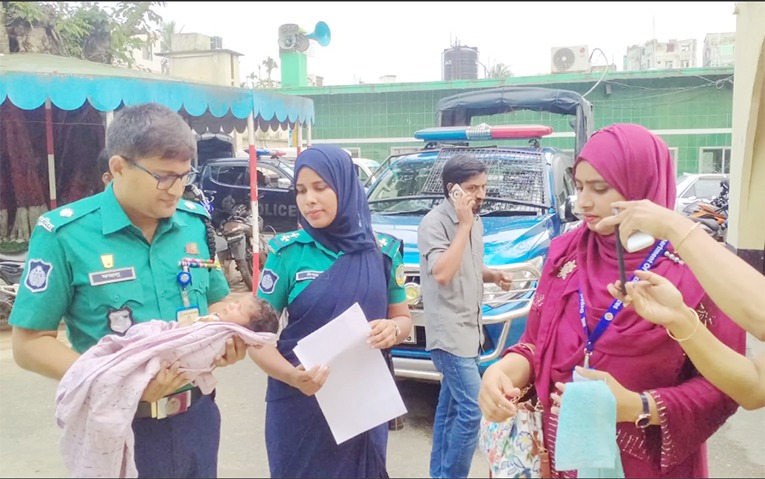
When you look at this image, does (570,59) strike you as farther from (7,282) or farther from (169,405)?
(169,405)

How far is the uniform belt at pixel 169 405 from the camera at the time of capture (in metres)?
1.81

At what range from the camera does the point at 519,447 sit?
5.30 feet

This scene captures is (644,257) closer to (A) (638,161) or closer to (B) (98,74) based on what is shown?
(A) (638,161)

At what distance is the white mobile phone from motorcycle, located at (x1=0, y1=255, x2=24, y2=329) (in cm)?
530

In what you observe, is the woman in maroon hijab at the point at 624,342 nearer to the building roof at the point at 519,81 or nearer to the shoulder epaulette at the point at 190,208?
the shoulder epaulette at the point at 190,208

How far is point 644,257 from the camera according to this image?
1597 mm

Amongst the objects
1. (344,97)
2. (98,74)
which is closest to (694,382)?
(98,74)

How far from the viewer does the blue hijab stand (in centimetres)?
221

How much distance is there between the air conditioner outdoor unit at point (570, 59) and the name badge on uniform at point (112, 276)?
1480 centimetres

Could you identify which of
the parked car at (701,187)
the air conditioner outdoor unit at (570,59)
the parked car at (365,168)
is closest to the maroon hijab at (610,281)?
the parked car at (365,168)

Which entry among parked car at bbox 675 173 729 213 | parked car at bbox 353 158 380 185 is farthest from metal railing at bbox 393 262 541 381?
parked car at bbox 675 173 729 213

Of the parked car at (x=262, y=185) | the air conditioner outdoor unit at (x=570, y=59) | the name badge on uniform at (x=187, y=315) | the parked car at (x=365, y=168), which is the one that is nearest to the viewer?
the name badge on uniform at (x=187, y=315)

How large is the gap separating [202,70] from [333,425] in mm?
9185

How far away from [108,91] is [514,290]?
4.98 m
